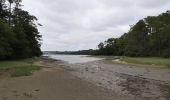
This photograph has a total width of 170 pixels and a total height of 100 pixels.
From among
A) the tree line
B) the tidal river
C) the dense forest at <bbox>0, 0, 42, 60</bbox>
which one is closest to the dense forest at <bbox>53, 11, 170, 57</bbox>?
the tree line

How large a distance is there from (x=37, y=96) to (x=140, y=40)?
314 feet

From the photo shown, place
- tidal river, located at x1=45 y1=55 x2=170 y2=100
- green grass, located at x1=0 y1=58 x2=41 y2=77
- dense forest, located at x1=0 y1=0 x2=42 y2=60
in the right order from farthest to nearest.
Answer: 1. dense forest, located at x1=0 y1=0 x2=42 y2=60
2. green grass, located at x1=0 y1=58 x2=41 y2=77
3. tidal river, located at x1=45 y1=55 x2=170 y2=100

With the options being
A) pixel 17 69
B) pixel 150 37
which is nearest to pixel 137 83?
pixel 17 69

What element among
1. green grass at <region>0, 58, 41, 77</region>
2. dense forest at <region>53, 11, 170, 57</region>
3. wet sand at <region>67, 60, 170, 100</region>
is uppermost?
dense forest at <region>53, 11, 170, 57</region>

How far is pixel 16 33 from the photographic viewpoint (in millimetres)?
60844

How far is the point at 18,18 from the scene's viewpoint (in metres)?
74.3

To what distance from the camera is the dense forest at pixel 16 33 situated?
50.0 metres

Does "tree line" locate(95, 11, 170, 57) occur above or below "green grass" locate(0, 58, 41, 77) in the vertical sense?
above

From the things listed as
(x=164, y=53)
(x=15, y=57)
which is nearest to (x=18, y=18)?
(x=15, y=57)

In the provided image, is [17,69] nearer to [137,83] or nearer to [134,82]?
[134,82]

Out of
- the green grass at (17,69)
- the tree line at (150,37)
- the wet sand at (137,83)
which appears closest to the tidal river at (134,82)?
the wet sand at (137,83)

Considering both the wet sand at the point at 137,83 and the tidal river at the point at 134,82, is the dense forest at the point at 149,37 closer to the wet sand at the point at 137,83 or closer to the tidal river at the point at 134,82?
the tidal river at the point at 134,82

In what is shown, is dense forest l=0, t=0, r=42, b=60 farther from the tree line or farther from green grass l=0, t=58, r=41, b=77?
the tree line

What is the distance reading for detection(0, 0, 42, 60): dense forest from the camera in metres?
50.0
